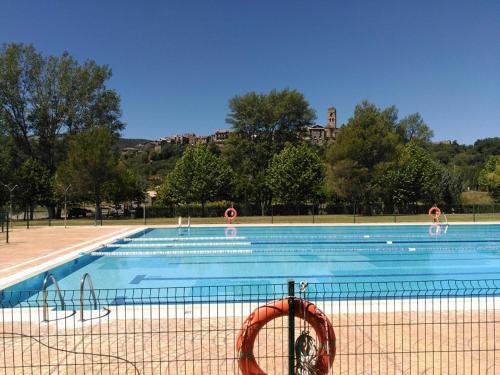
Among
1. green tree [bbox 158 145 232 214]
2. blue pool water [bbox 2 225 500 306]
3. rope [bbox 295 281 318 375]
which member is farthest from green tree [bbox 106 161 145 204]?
rope [bbox 295 281 318 375]

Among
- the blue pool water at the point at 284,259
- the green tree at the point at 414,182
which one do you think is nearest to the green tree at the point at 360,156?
the green tree at the point at 414,182

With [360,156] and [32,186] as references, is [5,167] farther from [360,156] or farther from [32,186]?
[360,156]

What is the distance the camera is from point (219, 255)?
1723 cm

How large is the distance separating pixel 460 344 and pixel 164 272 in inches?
394

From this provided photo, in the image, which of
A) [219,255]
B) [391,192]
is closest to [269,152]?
[391,192]

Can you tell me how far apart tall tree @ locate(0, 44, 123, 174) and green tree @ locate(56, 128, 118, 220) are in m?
7.50

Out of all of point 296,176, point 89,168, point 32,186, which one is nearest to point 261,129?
point 296,176

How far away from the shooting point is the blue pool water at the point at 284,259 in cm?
1284

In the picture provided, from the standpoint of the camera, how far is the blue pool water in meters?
12.8

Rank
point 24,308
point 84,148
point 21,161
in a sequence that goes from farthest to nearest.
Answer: point 21,161 → point 84,148 → point 24,308

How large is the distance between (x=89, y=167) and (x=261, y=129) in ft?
75.8

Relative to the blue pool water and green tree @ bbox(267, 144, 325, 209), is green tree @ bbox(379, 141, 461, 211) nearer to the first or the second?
green tree @ bbox(267, 144, 325, 209)

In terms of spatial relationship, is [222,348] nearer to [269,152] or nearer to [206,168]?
[206,168]

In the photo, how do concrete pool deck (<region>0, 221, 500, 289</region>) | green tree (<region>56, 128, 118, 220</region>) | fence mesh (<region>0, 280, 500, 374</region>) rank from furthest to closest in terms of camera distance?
green tree (<region>56, 128, 118, 220</region>), concrete pool deck (<region>0, 221, 500, 289</region>), fence mesh (<region>0, 280, 500, 374</region>)
